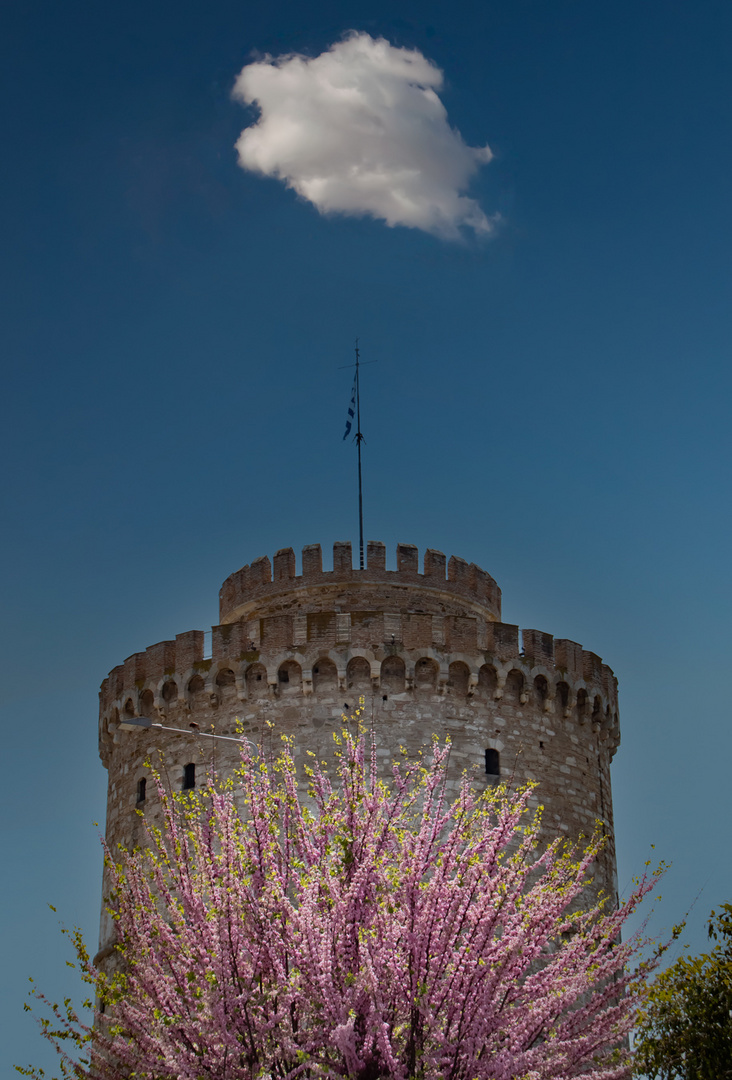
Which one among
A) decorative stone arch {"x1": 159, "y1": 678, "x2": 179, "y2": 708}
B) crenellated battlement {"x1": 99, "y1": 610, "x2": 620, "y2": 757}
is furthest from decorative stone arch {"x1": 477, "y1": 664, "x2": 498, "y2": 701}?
decorative stone arch {"x1": 159, "y1": 678, "x2": 179, "y2": 708}

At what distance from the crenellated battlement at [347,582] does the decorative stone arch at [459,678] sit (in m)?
2.65

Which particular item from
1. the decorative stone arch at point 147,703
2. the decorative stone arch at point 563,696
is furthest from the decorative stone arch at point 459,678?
the decorative stone arch at point 147,703

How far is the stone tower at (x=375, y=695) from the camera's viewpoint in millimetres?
20734

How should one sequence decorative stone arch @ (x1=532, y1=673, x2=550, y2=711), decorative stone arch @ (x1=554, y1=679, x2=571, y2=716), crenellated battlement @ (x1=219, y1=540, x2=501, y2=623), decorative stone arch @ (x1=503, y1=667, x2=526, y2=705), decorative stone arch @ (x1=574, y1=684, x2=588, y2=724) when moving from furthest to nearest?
crenellated battlement @ (x1=219, y1=540, x2=501, y2=623), decorative stone arch @ (x1=574, y1=684, x2=588, y2=724), decorative stone arch @ (x1=554, y1=679, x2=571, y2=716), decorative stone arch @ (x1=532, y1=673, x2=550, y2=711), decorative stone arch @ (x1=503, y1=667, x2=526, y2=705)

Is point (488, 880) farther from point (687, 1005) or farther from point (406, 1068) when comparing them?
point (687, 1005)

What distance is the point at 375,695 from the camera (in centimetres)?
2072

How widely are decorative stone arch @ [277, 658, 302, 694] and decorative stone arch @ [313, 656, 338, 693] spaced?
0.27 m

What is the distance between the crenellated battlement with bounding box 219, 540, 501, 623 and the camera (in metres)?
23.4

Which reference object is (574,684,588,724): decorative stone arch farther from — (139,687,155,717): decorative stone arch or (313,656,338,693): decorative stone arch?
(139,687,155,717): decorative stone arch

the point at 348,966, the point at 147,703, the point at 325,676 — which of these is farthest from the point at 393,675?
the point at 348,966

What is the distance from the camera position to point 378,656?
819 inches

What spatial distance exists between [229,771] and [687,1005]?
8.18 meters

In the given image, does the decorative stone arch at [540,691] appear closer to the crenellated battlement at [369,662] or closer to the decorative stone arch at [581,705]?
the crenellated battlement at [369,662]

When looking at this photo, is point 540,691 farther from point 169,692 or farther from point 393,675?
point 169,692
